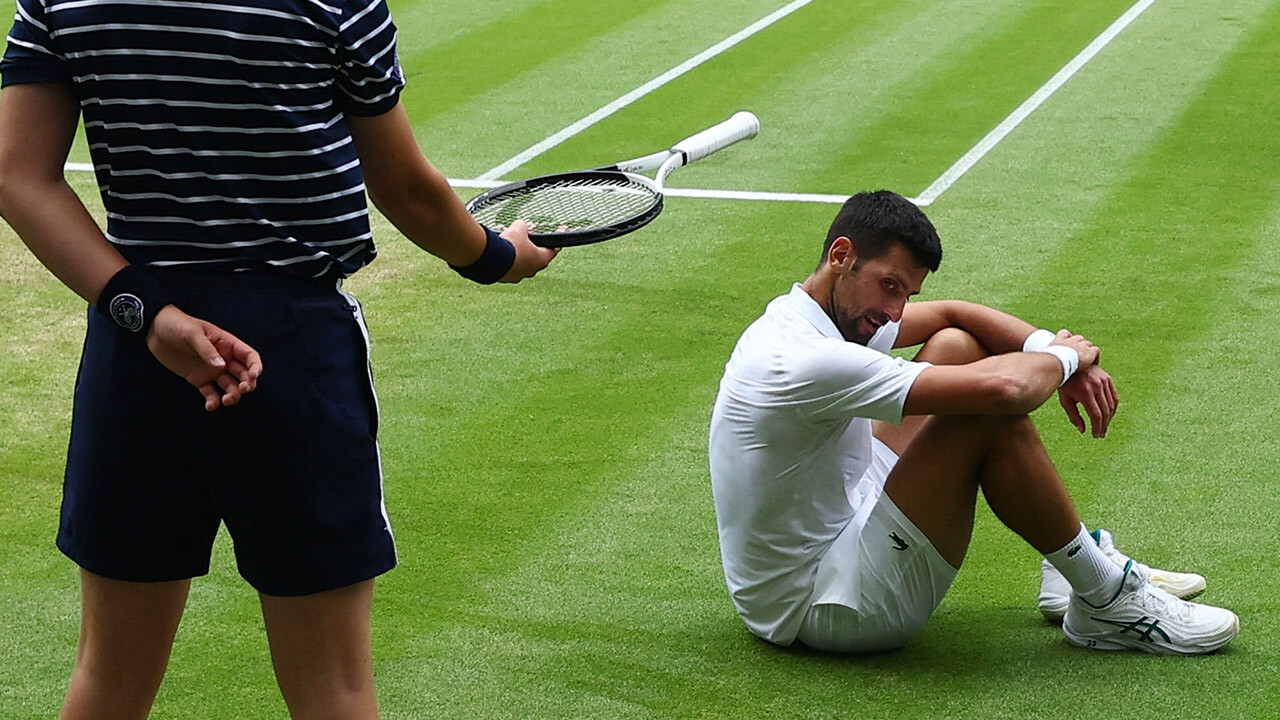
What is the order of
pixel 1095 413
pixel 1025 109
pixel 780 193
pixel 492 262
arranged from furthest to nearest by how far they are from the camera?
pixel 1025 109
pixel 780 193
pixel 1095 413
pixel 492 262

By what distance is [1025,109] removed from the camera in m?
12.0

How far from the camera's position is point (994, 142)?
11.2 metres

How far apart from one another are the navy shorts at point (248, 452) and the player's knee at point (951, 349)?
2.30 metres

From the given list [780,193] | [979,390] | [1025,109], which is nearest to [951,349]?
[979,390]

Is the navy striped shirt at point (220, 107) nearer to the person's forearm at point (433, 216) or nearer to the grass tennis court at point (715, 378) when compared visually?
the person's forearm at point (433, 216)

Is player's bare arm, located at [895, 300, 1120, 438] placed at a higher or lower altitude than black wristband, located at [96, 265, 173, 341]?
lower

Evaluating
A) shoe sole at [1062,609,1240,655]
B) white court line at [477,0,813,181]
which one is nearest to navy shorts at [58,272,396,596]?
shoe sole at [1062,609,1240,655]

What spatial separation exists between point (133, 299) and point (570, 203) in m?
2.14

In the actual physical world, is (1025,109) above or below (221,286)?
below

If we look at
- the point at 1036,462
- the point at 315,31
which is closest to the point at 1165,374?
the point at 1036,462

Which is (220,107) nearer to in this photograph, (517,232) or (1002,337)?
(517,232)

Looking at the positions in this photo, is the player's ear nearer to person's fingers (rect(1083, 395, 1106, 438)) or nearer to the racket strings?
the racket strings

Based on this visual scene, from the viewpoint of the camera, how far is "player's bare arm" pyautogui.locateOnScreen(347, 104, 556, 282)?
2998 millimetres

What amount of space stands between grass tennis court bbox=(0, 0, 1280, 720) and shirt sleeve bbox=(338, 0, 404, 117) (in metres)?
2.06
